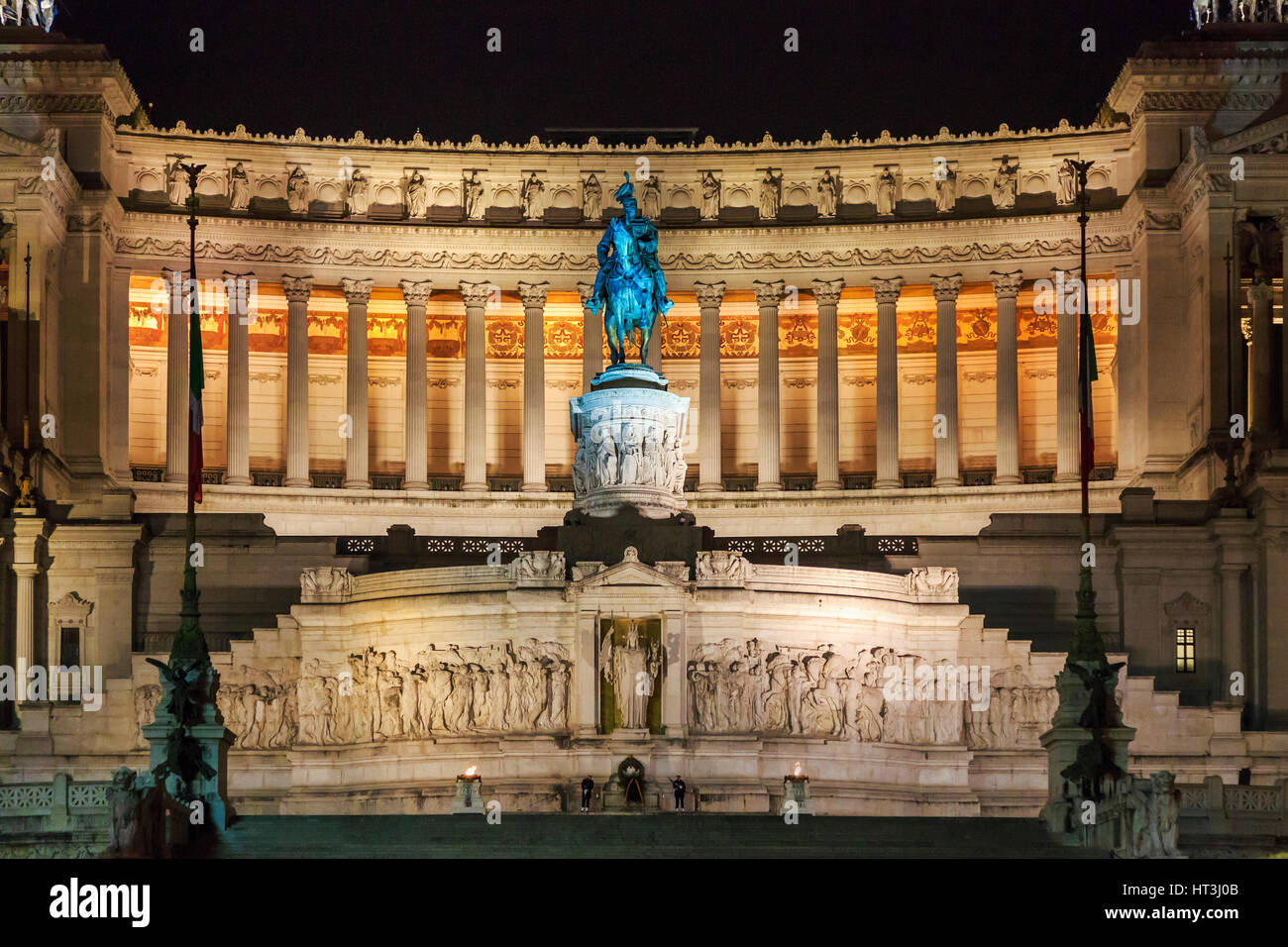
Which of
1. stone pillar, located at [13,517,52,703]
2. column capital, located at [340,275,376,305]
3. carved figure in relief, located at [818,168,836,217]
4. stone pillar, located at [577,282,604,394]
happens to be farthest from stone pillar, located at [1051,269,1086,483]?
stone pillar, located at [13,517,52,703]

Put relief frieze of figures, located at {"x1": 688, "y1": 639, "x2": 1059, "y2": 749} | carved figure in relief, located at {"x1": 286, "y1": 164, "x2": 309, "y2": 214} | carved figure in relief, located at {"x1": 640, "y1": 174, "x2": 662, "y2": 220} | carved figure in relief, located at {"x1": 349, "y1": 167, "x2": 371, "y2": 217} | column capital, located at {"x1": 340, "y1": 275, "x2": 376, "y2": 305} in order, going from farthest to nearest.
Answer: carved figure in relief, located at {"x1": 640, "y1": 174, "x2": 662, "y2": 220}
carved figure in relief, located at {"x1": 349, "y1": 167, "x2": 371, "y2": 217}
column capital, located at {"x1": 340, "y1": 275, "x2": 376, "y2": 305}
carved figure in relief, located at {"x1": 286, "y1": 164, "x2": 309, "y2": 214}
relief frieze of figures, located at {"x1": 688, "y1": 639, "x2": 1059, "y2": 749}

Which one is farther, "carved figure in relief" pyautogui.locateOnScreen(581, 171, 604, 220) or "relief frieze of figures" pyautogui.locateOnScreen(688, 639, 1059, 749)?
"carved figure in relief" pyautogui.locateOnScreen(581, 171, 604, 220)

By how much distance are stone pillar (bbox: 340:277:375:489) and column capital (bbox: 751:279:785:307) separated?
521 inches

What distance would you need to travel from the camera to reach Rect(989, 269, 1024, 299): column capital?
3760 inches

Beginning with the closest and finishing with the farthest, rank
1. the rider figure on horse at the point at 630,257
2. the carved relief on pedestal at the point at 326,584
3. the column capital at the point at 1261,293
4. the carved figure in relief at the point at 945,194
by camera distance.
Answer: the carved relief on pedestal at the point at 326,584, the rider figure on horse at the point at 630,257, the column capital at the point at 1261,293, the carved figure in relief at the point at 945,194

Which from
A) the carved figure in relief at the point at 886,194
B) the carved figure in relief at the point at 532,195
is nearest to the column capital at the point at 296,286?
the carved figure in relief at the point at 532,195

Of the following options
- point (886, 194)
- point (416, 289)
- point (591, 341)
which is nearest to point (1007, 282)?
point (886, 194)

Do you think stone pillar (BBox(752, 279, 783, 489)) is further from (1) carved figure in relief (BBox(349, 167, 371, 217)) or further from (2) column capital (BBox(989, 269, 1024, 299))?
(1) carved figure in relief (BBox(349, 167, 371, 217))

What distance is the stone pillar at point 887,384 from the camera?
95062 mm

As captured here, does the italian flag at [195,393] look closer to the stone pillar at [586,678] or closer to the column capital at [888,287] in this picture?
the stone pillar at [586,678]

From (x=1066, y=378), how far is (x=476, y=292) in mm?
20198

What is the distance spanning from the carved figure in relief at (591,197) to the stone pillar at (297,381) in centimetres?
972

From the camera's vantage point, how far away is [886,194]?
317ft
